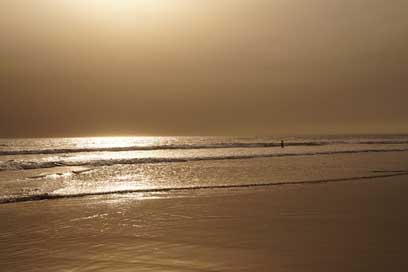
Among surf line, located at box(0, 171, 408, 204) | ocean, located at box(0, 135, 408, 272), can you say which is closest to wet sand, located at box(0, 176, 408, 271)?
ocean, located at box(0, 135, 408, 272)

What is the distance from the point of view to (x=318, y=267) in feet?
17.5

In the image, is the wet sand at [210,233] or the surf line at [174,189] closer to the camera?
the wet sand at [210,233]

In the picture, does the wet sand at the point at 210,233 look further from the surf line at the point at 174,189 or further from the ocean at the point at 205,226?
the surf line at the point at 174,189

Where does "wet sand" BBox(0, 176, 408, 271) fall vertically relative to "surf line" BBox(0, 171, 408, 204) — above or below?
below

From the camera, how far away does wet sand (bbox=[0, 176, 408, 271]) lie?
5605mm

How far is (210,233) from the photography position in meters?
7.29

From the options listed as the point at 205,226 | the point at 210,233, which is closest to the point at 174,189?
the point at 205,226

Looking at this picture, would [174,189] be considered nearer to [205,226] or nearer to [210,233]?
[205,226]

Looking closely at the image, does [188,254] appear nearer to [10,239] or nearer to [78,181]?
[10,239]

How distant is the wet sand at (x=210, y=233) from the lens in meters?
5.61

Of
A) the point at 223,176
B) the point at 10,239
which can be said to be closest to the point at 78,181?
the point at 223,176

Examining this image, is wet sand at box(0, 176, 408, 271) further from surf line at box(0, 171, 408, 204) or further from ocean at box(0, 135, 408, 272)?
surf line at box(0, 171, 408, 204)

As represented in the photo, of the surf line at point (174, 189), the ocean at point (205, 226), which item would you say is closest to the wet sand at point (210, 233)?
the ocean at point (205, 226)

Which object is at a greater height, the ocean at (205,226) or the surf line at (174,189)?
the surf line at (174,189)
